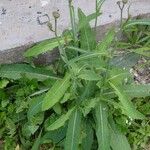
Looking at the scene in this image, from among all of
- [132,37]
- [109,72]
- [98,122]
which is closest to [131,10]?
[132,37]

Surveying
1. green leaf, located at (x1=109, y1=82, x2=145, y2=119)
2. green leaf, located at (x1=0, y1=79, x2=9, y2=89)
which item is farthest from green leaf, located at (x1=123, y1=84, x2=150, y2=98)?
green leaf, located at (x1=0, y1=79, x2=9, y2=89)

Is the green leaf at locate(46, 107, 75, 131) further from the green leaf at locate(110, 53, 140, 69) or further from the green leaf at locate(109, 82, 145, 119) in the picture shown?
the green leaf at locate(110, 53, 140, 69)

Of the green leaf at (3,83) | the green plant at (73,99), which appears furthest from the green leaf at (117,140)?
the green leaf at (3,83)

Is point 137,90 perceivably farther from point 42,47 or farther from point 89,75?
point 42,47

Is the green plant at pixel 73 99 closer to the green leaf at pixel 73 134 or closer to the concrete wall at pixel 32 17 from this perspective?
the green leaf at pixel 73 134

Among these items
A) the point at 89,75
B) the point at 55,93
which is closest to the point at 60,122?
the point at 55,93
